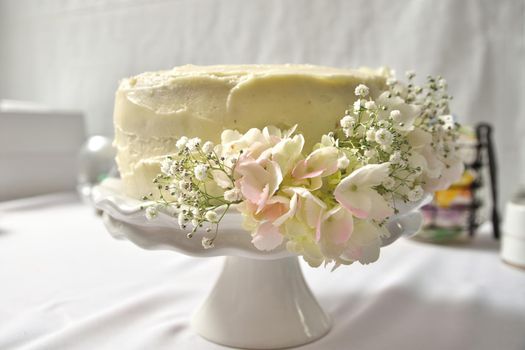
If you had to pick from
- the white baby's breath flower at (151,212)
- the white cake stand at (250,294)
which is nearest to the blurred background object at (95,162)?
the white cake stand at (250,294)

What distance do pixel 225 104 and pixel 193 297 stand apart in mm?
337

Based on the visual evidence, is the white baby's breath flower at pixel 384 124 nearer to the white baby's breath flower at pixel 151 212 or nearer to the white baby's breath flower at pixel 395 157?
the white baby's breath flower at pixel 395 157

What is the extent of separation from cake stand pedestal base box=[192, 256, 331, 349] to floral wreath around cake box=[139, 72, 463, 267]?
0.14m

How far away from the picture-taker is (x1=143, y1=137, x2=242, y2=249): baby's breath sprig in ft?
1.41

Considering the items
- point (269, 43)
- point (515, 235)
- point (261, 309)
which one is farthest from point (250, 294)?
point (269, 43)

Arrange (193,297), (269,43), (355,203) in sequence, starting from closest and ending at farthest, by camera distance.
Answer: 1. (355,203)
2. (193,297)
3. (269,43)

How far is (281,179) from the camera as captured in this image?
40cm

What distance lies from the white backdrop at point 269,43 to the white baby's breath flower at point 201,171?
0.87 meters

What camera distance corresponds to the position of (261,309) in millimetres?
581

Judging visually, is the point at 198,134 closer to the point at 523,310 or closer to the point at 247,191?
the point at 247,191

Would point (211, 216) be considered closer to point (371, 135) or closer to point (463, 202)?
point (371, 135)

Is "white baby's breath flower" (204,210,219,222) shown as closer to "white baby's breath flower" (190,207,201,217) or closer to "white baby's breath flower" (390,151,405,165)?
"white baby's breath flower" (190,207,201,217)

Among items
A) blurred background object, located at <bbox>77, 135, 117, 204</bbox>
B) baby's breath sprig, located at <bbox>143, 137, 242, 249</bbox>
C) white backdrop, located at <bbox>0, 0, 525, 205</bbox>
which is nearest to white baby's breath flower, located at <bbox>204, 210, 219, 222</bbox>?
baby's breath sprig, located at <bbox>143, 137, 242, 249</bbox>

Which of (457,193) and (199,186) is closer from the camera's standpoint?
(199,186)
